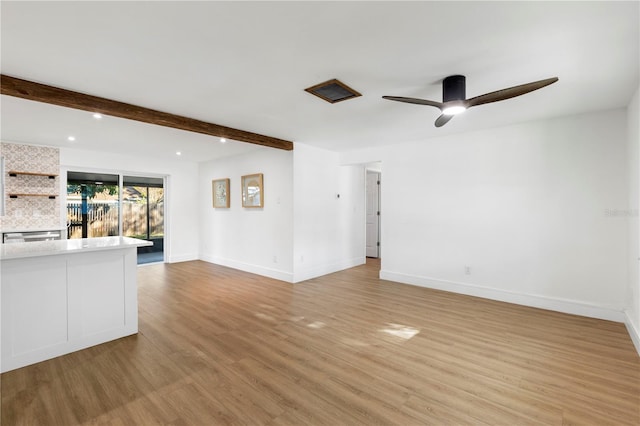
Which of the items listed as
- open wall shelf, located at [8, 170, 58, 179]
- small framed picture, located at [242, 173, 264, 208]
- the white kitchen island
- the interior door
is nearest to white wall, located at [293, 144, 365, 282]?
small framed picture, located at [242, 173, 264, 208]

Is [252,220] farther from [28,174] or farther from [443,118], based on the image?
[443,118]

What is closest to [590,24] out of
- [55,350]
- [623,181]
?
[623,181]

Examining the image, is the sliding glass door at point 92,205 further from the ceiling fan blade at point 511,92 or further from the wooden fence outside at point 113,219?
the ceiling fan blade at point 511,92

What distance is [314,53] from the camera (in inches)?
84.4

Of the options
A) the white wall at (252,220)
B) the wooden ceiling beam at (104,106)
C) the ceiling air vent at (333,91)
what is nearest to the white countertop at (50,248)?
the wooden ceiling beam at (104,106)

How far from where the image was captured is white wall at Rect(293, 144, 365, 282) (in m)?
5.26

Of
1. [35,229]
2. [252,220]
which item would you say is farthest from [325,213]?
[35,229]

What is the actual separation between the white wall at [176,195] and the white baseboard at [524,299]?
5.18m

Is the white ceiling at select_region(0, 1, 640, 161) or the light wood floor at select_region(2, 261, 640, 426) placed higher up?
the white ceiling at select_region(0, 1, 640, 161)

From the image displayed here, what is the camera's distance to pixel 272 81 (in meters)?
2.63

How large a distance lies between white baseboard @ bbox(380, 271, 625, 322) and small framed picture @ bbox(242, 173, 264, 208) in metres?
3.01

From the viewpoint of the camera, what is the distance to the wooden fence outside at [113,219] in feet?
18.9

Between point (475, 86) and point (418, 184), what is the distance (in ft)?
7.78

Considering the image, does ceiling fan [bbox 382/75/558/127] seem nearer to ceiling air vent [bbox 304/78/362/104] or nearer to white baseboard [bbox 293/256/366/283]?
ceiling air vent [bbox 304/78/362/104]
